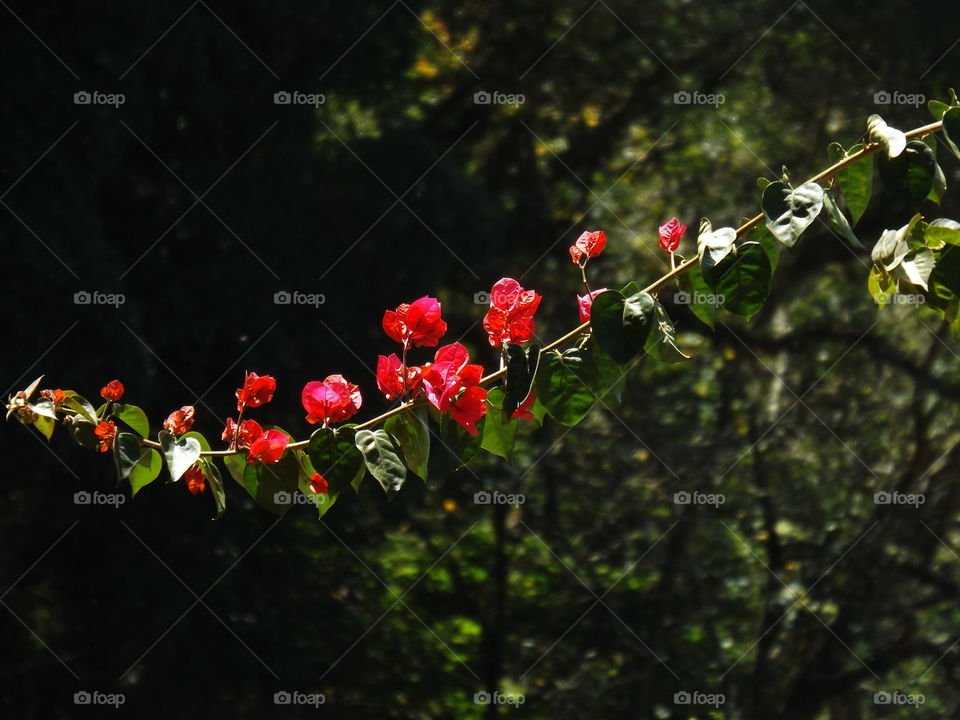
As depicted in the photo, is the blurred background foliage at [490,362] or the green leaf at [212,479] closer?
the green leaf at [212,479]

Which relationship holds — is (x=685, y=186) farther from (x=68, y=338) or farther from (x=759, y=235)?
(x=759, y=235)

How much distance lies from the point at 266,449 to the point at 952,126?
531 millimetres

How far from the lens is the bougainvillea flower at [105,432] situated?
0.83 metres

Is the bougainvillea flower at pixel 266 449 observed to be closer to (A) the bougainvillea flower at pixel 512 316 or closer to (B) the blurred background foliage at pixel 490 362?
(A) the bougainvillea flower at pixel 512 316

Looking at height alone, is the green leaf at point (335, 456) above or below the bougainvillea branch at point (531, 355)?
below

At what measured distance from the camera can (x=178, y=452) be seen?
789 millimetres

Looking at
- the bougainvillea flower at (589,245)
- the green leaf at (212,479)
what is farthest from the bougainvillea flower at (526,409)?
the green leaf at (212,479)

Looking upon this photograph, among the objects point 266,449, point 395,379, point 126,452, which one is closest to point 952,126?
point 395,379

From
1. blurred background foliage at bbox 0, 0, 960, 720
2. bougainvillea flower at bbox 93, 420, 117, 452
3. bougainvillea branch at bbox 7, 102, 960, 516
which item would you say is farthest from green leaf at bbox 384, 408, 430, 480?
blurred background foliage at bbox 0, 0, 960, 720

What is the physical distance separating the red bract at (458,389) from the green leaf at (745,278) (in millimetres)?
179

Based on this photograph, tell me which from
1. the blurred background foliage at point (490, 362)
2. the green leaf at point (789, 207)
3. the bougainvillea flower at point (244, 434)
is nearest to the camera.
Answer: the green leaf at point (789, 207)

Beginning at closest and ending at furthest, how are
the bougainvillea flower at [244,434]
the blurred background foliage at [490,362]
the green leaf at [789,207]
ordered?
1. the green leaf at [789,207]
2. the bougainvillea flower at [244,434]
3. the blurred background foliage at [490,362]

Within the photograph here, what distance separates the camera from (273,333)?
2.78 meters

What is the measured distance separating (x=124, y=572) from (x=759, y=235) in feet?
7.81
